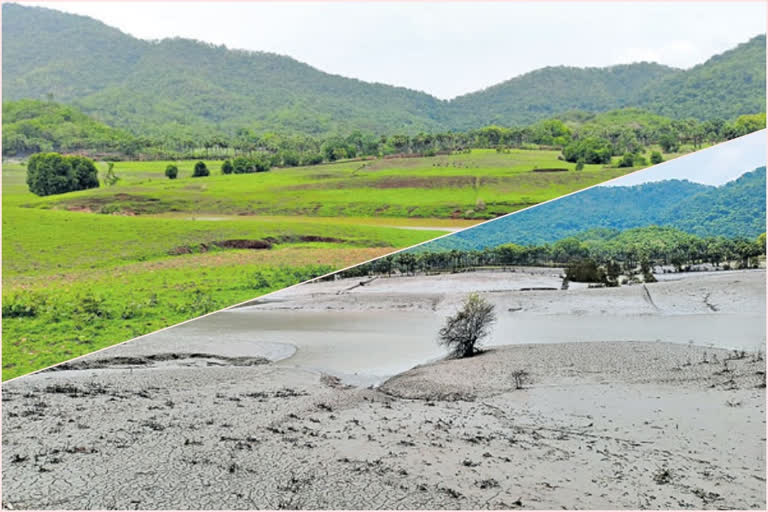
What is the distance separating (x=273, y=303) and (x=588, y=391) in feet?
9.97

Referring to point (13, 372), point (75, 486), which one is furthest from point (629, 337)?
point (13, 372)

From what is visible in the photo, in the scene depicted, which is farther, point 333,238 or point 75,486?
point 333,238

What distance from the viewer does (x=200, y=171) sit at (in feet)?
49.2

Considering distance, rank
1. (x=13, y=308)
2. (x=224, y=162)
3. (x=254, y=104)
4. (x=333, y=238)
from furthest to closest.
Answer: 1. (x=254, y=104)
2. (x=224, y=162)
3. (x=333, y=238)
4. (x=13, y=308)

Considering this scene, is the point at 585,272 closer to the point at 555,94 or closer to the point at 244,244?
the point at 244,244

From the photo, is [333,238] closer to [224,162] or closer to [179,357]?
[179,357]

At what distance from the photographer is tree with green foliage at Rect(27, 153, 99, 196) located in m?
13.3

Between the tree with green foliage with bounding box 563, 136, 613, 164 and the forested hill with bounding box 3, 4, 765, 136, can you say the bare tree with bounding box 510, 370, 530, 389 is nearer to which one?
the tree with green foliage with bounding box 563, 136, 613, 164

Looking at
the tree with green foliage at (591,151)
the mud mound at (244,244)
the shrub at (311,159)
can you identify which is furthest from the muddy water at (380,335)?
the shrub at (311,159)

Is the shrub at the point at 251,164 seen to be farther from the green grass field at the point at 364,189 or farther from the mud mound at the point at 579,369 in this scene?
the mud mound at the point at 579,369

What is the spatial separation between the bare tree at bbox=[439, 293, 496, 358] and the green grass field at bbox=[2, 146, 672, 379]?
1.09m

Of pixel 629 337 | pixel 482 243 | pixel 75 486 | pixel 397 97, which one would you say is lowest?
pixel 75 486

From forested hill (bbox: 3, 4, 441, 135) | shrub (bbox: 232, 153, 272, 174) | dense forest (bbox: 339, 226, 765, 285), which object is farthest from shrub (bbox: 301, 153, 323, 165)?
dense forest (bbox: 339, 226, 765, 285)

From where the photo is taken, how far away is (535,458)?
5.20 meters
